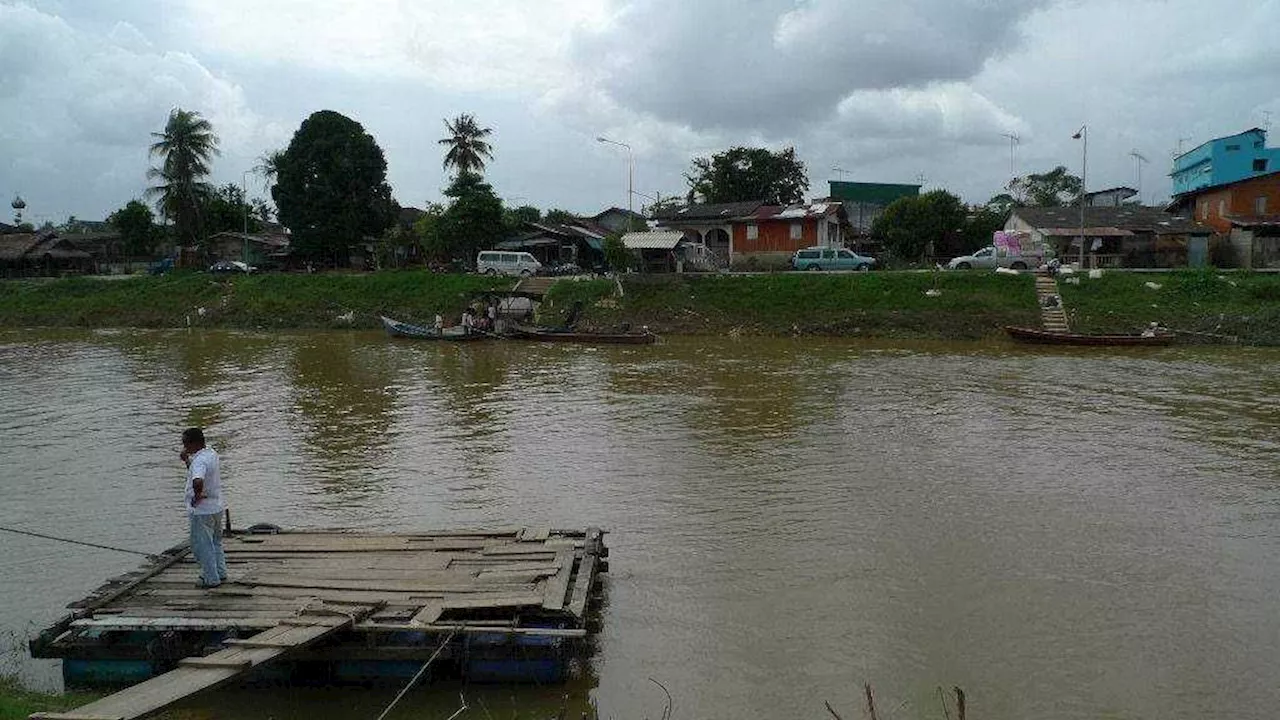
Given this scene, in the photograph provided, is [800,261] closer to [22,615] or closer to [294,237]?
[294,237]

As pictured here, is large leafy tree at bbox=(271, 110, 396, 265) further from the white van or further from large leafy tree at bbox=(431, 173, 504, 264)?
the white van

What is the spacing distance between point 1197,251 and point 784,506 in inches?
1618

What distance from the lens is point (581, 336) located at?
35.1 metres

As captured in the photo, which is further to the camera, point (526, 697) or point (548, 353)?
point (548, 353)

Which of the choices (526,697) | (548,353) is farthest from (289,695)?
(548,353)

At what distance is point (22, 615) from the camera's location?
9500 millimetres

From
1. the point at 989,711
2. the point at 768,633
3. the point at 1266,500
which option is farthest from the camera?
the point at 1266,500

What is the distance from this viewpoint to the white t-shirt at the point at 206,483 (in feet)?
27.6

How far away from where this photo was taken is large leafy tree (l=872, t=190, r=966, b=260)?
160ft

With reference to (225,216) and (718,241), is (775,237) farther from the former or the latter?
(225,216)

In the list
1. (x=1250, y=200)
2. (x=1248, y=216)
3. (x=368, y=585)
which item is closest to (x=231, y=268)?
(x=368, y=585)

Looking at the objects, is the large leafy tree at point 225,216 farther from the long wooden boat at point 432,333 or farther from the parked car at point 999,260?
the parked car at point 999,260

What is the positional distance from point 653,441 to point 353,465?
5797 millimetres

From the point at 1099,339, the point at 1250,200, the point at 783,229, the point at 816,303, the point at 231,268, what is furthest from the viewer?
the point at 231,268
